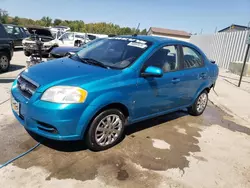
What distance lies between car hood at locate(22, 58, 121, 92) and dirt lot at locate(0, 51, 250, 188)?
39.6 inches

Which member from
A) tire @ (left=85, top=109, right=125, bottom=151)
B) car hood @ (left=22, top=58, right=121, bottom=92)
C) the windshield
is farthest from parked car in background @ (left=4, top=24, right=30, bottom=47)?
tire @ (left=85, top=109, right=125, bottom=151)

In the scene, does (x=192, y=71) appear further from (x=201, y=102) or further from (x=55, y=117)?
(x=55, y=117)

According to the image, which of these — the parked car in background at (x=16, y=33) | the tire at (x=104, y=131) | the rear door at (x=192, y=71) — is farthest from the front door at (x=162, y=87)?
the parked car in background at (x=16, y=33)

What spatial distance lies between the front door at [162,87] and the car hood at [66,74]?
1.96 feet

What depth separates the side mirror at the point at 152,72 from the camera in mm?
3730

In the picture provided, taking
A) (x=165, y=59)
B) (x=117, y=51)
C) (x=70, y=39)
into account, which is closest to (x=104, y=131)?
(x=117, y=51)

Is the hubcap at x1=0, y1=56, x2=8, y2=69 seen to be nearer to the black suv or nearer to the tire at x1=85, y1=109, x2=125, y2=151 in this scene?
the black suv

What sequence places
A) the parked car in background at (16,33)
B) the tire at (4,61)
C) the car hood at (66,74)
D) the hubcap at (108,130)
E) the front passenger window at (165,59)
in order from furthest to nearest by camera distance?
the parked car in background at (16,33) → the tire at (4,61) → the front passenger window at (165,59) → the hubcap at (108,130) → the car hood at (66,74)

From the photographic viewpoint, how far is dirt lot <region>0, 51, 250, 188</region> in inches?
117

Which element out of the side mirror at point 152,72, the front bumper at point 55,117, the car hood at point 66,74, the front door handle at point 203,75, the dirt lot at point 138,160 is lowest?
the dirt lot at point 138,160

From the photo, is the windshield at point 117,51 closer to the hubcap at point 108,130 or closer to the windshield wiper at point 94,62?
the windshield wiper at point 94,62

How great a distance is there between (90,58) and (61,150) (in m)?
1.60

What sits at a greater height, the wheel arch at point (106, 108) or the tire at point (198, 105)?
the wheel arch at point (106, 108)

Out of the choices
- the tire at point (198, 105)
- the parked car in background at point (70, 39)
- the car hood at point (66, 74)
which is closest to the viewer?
the car hood at point (66, 74)
